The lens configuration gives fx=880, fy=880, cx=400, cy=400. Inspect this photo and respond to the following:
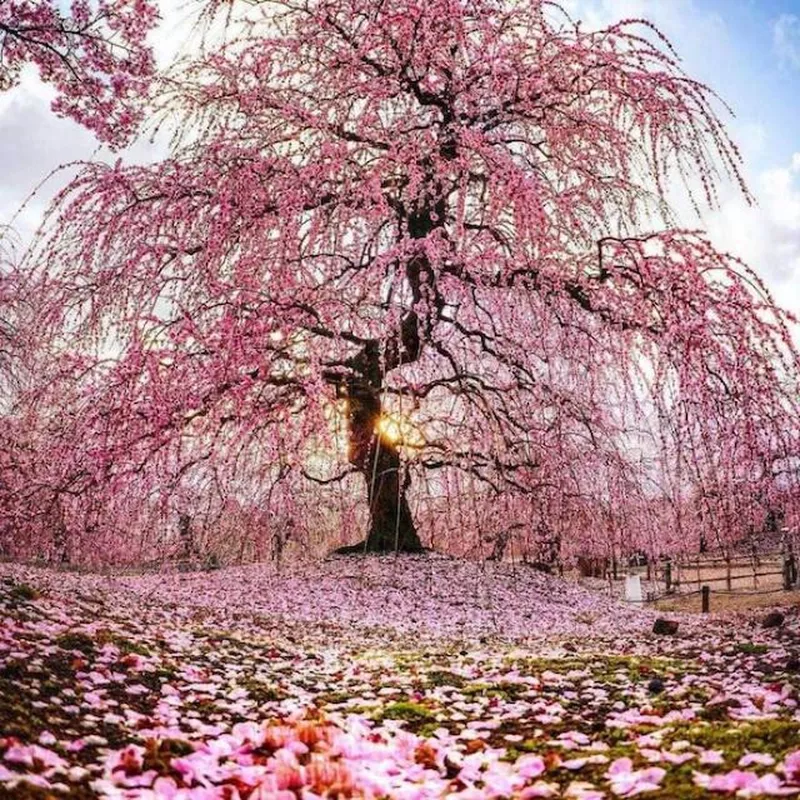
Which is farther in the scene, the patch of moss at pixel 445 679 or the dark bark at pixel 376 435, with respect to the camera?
the dark bark at pixel 376 435

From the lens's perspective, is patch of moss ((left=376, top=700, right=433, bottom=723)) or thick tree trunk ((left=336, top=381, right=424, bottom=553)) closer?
patch of moss ((left=376, top=700, right=433, bottom=723))

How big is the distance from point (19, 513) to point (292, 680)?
6.26m

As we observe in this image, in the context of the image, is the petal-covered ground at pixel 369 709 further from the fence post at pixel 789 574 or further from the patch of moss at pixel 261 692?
the fence post at pixel 789 574

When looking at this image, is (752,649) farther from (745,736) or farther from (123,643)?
(123,643)

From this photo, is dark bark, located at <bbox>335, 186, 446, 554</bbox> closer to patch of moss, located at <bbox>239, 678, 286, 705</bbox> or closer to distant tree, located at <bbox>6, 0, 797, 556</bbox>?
distant tree, located at <bbox>6, 0, 797, 556</bbox>

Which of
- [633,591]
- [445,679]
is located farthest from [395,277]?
[633,591]

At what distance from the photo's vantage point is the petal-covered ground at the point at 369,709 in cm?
327

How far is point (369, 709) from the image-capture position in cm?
494

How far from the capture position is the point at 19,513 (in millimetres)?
10734

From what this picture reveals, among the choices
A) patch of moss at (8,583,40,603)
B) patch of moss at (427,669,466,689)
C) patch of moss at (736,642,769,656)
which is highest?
patch of moss at (8,583,40,603)

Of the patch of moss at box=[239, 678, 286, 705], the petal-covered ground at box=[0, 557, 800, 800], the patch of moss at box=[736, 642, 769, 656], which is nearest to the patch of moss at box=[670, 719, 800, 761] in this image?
the petal-covered ground at box=[0, 557, 800, 800]

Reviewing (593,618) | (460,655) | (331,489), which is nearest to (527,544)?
(593,618)

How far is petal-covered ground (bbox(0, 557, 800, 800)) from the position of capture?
10.7 feet

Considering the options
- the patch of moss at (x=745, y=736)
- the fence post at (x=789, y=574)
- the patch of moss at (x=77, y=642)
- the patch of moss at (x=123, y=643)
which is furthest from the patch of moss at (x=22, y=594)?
the fence post at (x=789, y=574)
